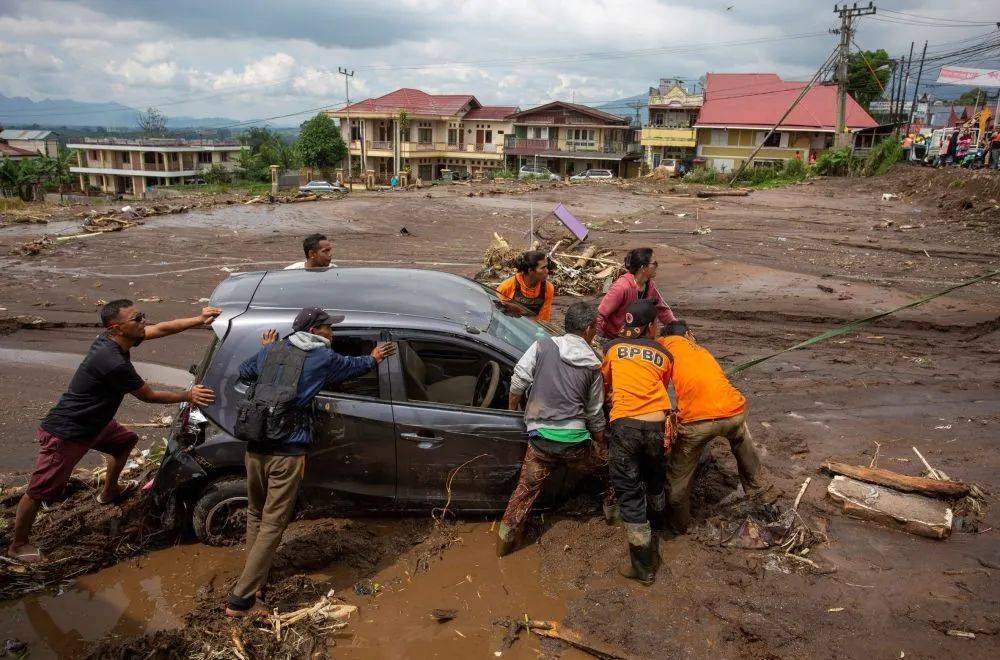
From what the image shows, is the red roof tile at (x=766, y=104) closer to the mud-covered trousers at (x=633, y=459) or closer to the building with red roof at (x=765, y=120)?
the building with red roof at (x=765, y=120)

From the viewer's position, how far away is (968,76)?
39.2 m

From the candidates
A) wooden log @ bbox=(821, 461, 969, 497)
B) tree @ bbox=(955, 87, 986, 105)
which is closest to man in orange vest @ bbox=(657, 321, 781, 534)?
wooden log @ bbox=(821, 461, 969, 497)

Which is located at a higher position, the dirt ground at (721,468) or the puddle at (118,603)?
the dirt ground at (721,468)

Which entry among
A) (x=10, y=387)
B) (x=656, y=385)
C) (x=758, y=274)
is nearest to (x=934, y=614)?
(x=656, y=385)

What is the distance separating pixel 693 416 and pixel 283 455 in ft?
8.55

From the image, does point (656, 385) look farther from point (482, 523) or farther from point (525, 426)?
point (482, 523)

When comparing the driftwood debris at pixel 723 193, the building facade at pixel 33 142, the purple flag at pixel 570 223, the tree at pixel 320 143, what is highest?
the building facade at pixel 33 142

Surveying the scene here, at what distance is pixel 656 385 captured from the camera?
388cm

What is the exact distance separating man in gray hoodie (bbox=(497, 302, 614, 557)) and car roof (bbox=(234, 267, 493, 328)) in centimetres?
61

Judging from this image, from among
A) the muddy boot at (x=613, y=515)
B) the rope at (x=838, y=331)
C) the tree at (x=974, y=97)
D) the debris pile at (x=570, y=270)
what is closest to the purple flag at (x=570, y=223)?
the debris pile at (x=570, y=270)

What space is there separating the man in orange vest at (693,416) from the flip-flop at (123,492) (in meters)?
4.06

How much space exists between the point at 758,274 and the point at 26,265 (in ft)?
51.9

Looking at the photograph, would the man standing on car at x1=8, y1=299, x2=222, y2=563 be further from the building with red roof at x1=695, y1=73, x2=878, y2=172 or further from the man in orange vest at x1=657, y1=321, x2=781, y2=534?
the building with red roof at x1=695, y1=73, x2=878, y2=172

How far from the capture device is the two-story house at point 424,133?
52.2 m
